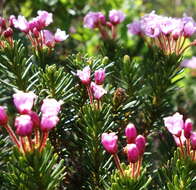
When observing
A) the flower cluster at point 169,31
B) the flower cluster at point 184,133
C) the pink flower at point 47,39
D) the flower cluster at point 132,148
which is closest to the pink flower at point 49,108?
the flower cluster at point 132,148

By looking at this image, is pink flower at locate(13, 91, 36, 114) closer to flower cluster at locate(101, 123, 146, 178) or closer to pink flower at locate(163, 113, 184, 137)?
flower cluster at locate(101, 123, 146, 178)

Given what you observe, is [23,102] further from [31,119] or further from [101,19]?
[101,19]

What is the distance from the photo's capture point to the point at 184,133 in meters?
1.10

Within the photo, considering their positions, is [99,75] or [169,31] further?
[169,31]

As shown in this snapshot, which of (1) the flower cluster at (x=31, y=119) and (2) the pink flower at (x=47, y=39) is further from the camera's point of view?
(2) the pink flower at (x=47, y=39)

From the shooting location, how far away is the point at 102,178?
1177 mm

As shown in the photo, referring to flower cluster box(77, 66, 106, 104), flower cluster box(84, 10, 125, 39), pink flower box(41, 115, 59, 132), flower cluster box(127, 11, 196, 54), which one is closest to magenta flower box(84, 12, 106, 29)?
flower cluster box(84, 10, 125, 39)

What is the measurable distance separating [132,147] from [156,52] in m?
0.69

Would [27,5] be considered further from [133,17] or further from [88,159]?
[88,159]

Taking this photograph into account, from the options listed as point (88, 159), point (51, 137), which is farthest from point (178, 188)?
point (51, 137)

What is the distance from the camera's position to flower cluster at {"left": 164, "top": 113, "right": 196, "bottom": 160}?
109 centimetres

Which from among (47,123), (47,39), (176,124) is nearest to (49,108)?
(47,123)

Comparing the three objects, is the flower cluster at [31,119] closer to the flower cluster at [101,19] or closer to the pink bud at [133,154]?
the pink bud at [133,154]

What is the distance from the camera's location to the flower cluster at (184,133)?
109 centimetres
